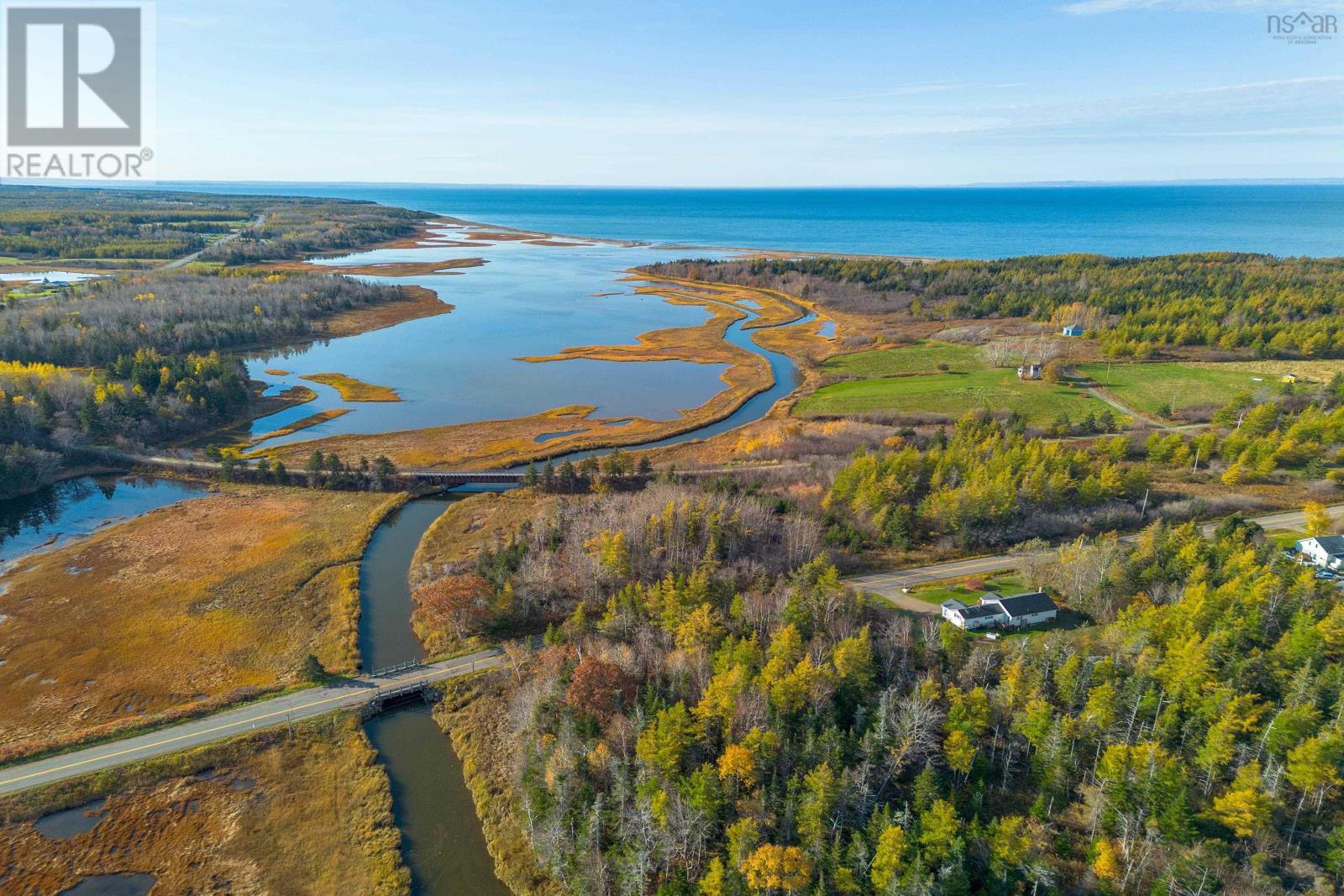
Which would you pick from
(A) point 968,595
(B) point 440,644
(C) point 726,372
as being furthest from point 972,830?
(C) point 726,372

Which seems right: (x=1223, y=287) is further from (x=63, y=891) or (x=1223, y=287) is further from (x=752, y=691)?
(x=63, y=891)

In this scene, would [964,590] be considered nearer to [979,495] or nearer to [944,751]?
[979,495]

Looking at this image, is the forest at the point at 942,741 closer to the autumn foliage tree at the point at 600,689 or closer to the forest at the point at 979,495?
the autumn foliage tree at the point at 600,689

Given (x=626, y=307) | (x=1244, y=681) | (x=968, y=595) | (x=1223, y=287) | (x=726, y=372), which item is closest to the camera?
(x=1244, y=681)

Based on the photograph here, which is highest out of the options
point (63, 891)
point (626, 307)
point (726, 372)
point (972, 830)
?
point (626, 307)

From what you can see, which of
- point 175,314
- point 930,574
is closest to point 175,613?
point 930,574

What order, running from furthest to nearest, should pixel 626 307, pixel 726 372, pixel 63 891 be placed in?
1. pixel 626 307
2. pixel 726 372
3. pixel 63 891

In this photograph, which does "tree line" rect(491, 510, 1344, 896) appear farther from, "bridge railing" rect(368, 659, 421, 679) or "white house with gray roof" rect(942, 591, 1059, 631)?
"bridge railing" rect(368, 659, 421, 679)

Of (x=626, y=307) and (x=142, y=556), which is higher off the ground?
(x=626, y=307)
